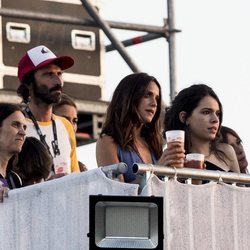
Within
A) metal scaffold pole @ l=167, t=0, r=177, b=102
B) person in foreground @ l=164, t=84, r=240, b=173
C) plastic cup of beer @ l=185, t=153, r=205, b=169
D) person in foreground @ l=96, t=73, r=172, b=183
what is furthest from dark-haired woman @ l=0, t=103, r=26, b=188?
metal scaffold pole @ l=167, t=0, r=177, b=102

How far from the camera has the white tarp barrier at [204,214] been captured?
30.0ft

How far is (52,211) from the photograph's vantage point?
9172 mm

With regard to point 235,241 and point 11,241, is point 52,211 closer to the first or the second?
point 11,241

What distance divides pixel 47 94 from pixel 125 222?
9.18 ft

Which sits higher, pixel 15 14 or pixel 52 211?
pixel 15 14

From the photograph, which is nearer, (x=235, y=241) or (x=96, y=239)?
(x=96, y=239)

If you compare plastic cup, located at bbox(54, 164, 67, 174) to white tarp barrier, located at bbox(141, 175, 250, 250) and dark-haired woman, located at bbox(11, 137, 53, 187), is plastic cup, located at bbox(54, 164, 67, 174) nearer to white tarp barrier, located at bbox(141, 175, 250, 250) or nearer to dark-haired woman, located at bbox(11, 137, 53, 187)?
dark-haired woman, located at bbox(11, 137, 53, 187)

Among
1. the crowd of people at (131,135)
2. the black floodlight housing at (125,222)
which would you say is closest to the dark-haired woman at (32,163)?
the crowd of people at (131,135)

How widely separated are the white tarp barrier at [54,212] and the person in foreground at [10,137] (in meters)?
0.64

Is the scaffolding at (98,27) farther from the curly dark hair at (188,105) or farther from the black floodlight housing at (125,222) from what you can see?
the black floodlight housing at (125,222)

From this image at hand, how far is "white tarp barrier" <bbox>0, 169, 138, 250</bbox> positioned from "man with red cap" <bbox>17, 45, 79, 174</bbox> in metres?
1.70

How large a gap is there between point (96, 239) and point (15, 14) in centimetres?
950

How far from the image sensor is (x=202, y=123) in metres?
10.4

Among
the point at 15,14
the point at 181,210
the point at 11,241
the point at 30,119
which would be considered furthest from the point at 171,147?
the point at 15,14
